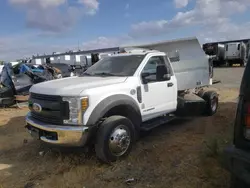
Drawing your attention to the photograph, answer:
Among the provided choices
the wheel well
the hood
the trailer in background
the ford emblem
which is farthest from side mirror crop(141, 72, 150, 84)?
the trailer in background

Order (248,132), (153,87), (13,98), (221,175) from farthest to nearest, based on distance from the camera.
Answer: (13,98) < (153,87) < (221,175) < (248,132)

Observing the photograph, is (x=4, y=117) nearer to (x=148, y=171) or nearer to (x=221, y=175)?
(x=148, y=171)

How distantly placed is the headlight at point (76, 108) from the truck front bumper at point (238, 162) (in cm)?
224

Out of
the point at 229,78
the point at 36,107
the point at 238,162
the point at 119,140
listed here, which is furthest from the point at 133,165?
the point at 229,78

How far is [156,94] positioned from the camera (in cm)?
527

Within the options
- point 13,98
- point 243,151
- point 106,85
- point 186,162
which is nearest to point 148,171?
point 186,162

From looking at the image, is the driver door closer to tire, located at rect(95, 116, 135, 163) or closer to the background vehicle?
tire, located at rect(95, 116, 135, 163)

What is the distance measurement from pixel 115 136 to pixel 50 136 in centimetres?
105

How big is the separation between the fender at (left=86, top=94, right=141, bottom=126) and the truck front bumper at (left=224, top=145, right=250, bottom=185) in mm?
2185

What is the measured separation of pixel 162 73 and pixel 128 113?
1159mm

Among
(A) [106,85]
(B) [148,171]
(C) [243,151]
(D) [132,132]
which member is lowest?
(B) [148,171]

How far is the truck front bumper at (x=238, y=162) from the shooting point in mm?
2238

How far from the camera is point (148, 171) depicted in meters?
4.04

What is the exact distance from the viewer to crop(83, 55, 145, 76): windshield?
203 inches
